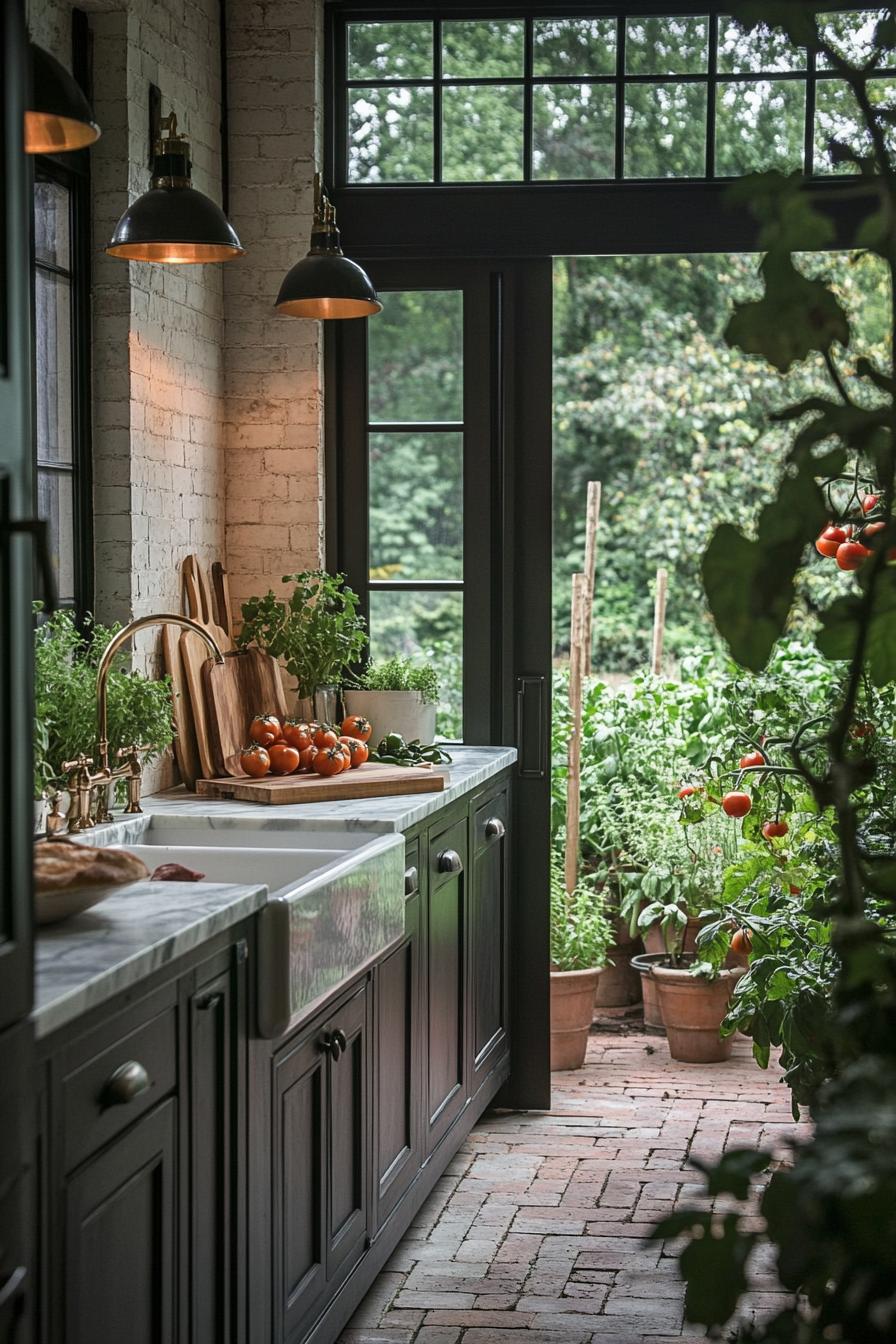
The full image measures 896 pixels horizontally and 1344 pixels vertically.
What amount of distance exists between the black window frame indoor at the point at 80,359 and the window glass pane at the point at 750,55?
73.3 inches

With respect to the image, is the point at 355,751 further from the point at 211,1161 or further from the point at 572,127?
the point at 572,127

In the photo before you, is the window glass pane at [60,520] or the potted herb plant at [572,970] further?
the potted herb plant at [572,970]

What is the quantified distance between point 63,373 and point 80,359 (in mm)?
72

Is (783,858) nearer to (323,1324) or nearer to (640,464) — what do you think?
(323,1324)

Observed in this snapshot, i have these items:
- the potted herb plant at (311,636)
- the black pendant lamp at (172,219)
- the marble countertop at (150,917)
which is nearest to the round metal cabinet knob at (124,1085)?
the marble countertop at (150,917)

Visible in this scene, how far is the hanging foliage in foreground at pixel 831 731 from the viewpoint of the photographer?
3.25 feet

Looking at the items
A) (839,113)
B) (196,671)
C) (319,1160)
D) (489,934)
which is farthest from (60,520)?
(839,113)

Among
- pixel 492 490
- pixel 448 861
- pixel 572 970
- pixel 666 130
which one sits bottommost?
pixel 572 970

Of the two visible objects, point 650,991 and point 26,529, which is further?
point 650,991

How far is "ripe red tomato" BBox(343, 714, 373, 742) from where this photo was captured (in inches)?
165

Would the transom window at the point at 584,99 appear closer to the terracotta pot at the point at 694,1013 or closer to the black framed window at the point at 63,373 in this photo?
the black framed window at the point at 63,373

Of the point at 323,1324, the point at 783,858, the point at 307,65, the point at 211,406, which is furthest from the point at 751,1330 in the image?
the point at 307,65

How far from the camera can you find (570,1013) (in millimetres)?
5109

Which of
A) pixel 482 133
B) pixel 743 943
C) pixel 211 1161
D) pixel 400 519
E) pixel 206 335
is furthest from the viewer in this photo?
pixel 400 519
